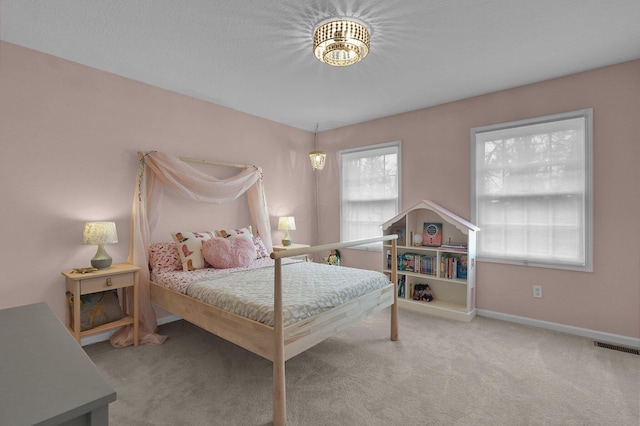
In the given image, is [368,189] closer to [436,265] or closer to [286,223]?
[286,223]

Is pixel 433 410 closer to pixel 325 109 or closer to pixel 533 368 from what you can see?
pixel 533 368

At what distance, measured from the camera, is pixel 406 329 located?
332 centimetres

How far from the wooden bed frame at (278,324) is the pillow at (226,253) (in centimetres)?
53

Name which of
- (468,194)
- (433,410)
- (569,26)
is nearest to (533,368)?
(433,410)

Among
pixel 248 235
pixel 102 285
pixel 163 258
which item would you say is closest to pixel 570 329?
pixel 248 235

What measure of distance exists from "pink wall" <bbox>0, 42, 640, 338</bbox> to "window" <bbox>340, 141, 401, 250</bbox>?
1.74 feet

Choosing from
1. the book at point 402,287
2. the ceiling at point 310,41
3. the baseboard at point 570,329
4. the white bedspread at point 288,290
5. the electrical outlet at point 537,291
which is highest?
the ceiling at point 310,41

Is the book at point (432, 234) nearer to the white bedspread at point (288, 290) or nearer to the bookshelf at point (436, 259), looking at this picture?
the bookshelf at point (436, 259)

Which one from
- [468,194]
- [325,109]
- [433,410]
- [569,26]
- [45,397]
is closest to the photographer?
[45,397]

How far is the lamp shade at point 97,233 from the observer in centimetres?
269

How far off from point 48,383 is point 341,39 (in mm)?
2345

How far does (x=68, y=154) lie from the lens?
9.41 feet

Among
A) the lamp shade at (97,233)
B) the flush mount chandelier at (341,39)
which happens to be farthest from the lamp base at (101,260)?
the flush mount chandelier at (341,39)

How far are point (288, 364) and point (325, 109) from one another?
123 inches
